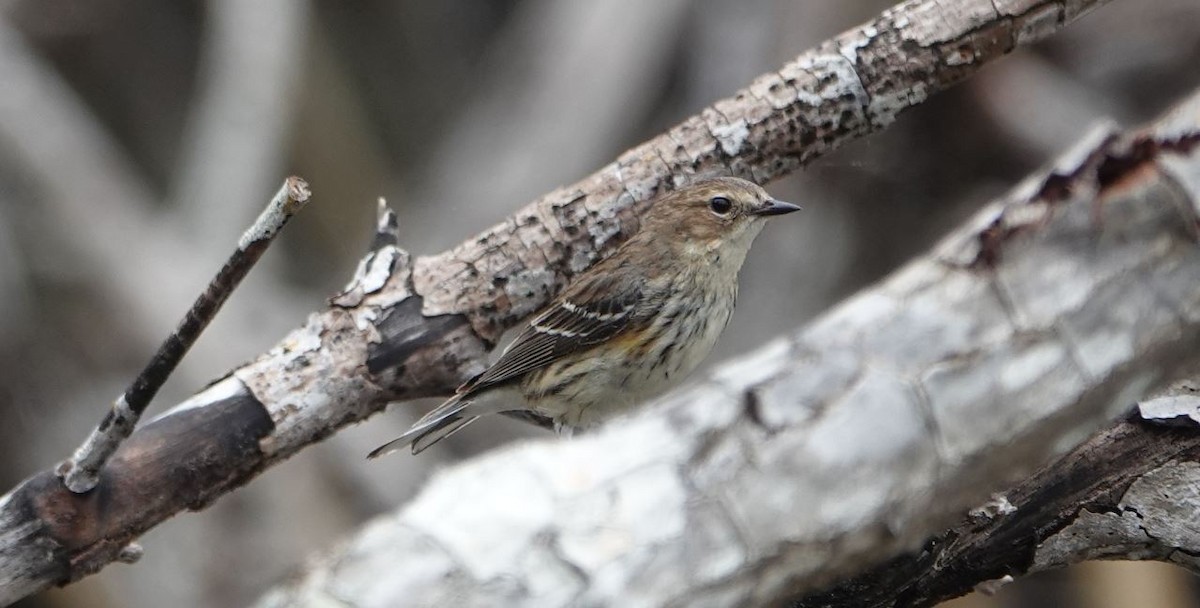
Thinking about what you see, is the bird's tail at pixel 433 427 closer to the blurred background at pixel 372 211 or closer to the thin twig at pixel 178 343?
the thin twig at pixel 178 343

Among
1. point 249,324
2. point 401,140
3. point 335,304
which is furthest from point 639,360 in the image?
point 401,140

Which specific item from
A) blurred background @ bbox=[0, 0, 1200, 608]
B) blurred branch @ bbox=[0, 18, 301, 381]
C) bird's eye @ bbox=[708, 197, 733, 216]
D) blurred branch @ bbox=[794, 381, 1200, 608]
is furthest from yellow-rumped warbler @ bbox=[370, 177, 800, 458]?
blurred branch @ bbox=[0, 18, 301, 381]

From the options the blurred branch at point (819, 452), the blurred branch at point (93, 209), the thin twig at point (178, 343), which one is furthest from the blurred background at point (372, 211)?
the blurred branch at point (819, 452)

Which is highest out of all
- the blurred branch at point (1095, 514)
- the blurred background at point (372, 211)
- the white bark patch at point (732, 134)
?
the blurred background at point (372, 211)

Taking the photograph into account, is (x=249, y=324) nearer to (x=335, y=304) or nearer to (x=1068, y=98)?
(x=335, y=304)

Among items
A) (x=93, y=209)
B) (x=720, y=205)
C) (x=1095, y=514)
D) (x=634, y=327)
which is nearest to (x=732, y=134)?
(x=720, y=205)

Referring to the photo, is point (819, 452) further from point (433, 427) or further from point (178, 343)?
point (433, 427)
